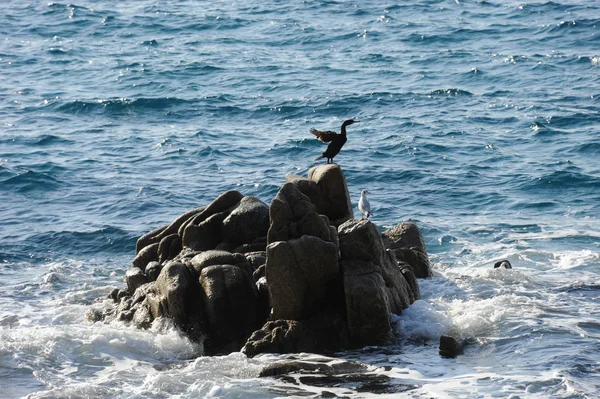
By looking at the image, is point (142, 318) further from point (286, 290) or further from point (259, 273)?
point (286, 290)

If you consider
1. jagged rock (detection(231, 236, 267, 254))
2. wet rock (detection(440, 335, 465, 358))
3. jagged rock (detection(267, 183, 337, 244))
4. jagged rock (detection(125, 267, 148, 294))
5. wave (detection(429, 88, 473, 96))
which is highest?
jagged rock (detection(267, 183, 337, 244))

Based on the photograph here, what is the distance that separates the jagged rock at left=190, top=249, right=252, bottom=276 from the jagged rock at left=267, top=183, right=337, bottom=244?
491 mm

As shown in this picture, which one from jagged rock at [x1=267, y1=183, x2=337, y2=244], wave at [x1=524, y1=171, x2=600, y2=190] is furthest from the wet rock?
wave at [x1=524, y1=171, x2=600, y2=190]

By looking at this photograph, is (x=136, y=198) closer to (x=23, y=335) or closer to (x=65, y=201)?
(x=65, y=201)

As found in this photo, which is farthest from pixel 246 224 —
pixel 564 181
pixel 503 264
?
pixel 564 181

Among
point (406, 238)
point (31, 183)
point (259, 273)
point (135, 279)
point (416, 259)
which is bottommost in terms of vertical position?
point (31, 183)

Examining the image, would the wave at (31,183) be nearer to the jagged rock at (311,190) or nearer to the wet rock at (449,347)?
the jagged rock at (311,190)

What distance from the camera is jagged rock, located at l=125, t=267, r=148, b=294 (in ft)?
51.7

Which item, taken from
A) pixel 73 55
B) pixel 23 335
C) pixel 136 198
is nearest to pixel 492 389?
pixel 23 335

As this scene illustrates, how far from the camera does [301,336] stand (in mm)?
13469

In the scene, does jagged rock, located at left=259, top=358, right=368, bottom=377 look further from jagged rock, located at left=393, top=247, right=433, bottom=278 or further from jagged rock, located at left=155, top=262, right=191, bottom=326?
jagged rock, located at left=393, top=247, right=433, bottom=278

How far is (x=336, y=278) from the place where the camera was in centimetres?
1408

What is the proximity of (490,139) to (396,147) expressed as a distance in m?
2.61

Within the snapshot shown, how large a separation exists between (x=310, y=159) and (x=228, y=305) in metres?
12.2
